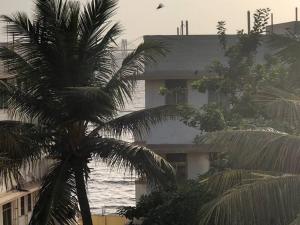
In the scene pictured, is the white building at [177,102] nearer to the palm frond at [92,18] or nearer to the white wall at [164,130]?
the white wall at [164,130]

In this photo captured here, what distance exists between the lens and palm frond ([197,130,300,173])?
1013 cm

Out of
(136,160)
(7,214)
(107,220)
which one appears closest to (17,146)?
(136,160)

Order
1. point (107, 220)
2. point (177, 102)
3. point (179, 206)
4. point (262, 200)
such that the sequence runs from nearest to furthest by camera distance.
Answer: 1. point (262, 200)
2. point (179, 206)
3. point (177, 102)
4. point (107, 220)

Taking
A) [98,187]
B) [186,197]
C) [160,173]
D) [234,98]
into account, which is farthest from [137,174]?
[98,187]

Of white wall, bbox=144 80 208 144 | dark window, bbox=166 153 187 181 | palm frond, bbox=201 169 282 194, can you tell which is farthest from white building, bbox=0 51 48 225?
palm frond, bbox=201 169 282 194

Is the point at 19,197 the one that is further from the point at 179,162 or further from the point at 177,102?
the point at 177,102

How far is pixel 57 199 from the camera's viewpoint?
1499 cm

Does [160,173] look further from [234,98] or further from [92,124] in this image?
[234,98]

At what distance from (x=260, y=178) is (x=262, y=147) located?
0.55 m

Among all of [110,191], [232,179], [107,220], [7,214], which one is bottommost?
[110,191]

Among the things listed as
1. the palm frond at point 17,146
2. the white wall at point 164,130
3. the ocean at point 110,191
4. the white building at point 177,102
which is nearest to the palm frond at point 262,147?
the palm frond at point 17,146

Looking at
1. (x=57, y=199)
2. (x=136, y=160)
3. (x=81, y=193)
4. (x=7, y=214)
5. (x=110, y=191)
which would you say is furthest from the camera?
(x=110, y=191)

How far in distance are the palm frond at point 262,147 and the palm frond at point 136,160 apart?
13.6 feet

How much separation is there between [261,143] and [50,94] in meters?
6.73
